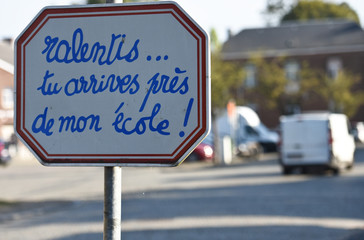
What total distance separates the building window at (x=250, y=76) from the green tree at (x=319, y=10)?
67.8 feet

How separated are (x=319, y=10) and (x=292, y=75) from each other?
21206 mm

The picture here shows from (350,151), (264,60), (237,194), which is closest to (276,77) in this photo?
(264,60)

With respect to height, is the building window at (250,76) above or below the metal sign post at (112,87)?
above

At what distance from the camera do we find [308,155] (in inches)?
1016

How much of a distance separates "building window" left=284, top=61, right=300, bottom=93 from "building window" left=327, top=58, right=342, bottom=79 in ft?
8.26

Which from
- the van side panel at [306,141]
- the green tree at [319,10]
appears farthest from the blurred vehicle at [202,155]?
the green tree at [319,10]

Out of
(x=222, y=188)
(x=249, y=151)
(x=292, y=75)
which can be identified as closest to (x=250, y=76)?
(x=292, y=75)

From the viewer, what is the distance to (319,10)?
3297 inches

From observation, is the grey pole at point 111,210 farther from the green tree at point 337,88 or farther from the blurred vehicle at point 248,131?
the green tree at point 337,88

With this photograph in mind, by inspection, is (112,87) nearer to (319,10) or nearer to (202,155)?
(202,155)

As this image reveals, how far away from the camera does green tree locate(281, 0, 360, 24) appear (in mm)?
83750

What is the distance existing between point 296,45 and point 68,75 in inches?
2560

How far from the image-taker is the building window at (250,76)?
2574 inches

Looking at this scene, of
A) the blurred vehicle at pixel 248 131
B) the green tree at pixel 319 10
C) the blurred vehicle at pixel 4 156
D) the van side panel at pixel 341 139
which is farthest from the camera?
the green tree at pixel 319 10
